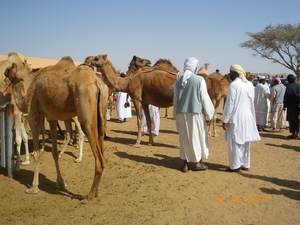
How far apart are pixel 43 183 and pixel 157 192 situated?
228cm

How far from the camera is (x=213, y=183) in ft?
18.9

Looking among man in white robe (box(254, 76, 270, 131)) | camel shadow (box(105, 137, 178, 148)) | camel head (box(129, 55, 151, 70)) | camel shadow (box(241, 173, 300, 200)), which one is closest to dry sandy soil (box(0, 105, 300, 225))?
camel shadow (box(241, 173, 300, 200))

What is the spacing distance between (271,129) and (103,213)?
9.86 meters

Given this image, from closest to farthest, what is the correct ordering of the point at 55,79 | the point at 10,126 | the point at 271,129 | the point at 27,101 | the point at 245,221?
the point at 245,221, the point at 55,79, the point at 27,101, the point at 10,126, the point at 271,129

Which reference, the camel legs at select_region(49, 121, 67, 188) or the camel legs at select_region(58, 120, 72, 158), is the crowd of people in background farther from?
the camel legs at select_region(58, 120, 72, 158)

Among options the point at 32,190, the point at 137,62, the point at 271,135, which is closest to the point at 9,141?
the point at 32,190

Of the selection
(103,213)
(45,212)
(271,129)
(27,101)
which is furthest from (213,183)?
(271,129)

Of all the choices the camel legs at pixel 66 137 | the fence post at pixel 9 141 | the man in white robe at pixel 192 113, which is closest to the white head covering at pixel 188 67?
the man in white robe at pixel 192 113

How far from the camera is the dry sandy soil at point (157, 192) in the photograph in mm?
4453

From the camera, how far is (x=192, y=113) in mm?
6277

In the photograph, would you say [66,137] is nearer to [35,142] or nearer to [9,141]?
[9,141]

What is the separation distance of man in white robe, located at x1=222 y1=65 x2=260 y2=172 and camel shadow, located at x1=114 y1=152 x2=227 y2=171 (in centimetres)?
55

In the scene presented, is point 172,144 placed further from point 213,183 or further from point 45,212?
point 45,212

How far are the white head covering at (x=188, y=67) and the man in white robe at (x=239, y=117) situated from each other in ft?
2.67
